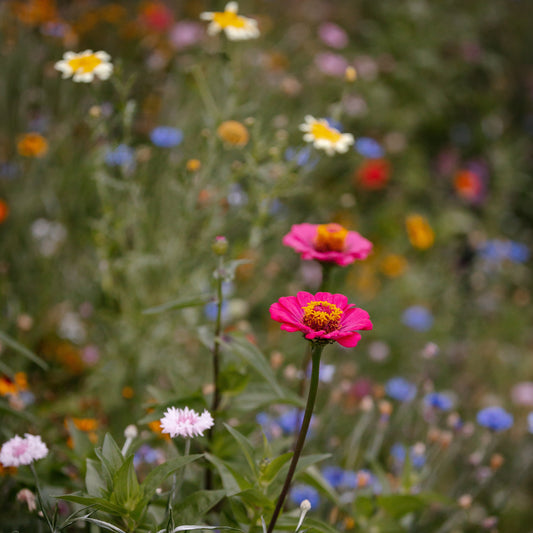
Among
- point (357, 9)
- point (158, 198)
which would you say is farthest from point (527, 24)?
point (158, 198)

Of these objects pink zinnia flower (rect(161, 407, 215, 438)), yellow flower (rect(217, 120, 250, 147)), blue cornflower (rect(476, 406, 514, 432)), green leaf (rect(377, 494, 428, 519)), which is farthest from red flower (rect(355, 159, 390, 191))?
pink zinnia flower (rect(161, 407, 215, 438))

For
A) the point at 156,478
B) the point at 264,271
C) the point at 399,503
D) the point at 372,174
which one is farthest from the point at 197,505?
the point at 372,174

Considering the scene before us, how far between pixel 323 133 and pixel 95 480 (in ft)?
3.10

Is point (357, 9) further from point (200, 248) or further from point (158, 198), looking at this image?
point (200, 248)

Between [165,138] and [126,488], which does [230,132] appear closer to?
[165,138]

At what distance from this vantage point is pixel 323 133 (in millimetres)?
1389

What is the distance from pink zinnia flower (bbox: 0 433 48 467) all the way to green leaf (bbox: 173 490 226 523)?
0.81 feet

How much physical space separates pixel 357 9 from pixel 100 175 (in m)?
3.48

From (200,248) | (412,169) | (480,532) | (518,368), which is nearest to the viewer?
(480,532)

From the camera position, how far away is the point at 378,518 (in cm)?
123

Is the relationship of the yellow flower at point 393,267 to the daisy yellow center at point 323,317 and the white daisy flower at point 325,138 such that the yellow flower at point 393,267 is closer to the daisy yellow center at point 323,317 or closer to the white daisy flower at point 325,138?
the white daisy flower at point 325,138

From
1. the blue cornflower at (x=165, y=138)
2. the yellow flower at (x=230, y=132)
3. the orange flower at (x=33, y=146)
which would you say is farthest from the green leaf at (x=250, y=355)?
the orange flower at (x=33, y=146)

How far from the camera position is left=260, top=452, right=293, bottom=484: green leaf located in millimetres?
905

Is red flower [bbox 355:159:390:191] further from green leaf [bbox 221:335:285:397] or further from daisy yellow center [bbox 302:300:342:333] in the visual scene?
daisy yellow center [bbox 302:300:342:333]
